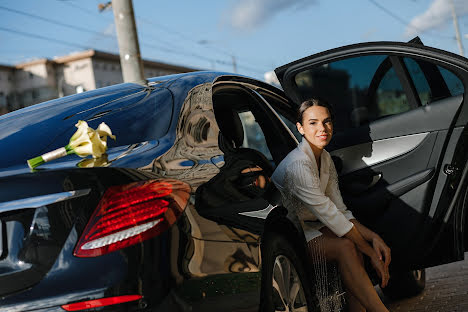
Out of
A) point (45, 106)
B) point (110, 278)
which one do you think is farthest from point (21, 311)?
point (45, 106)

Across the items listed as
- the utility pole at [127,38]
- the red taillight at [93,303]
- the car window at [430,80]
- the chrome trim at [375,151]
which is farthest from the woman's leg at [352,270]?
the utility pole at [127,38]

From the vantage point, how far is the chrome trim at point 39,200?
6.61ft

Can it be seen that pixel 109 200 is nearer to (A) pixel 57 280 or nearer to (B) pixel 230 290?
(A) pixel 57 280

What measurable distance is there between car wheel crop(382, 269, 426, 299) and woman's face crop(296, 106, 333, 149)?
1657mm

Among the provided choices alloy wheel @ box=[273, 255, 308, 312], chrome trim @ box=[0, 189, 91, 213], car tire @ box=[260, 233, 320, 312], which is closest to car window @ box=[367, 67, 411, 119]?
car tire @ box=[260, 233, 320, 312]

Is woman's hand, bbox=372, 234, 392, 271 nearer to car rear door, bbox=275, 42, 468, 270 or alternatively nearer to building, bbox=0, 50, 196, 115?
car rear door, bbox=275, 42, 468, 270

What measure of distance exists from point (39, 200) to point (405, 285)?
3.62 m

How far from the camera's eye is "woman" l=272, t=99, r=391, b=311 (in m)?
3.51

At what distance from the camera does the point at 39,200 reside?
6.62 ft

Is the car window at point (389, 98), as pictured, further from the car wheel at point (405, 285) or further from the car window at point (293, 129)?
the car wheel at point (405, 285)

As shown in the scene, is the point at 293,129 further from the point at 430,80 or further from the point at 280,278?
the point at 280,278

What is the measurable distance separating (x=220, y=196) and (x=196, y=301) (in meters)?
0.52

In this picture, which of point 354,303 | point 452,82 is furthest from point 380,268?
point 452,82

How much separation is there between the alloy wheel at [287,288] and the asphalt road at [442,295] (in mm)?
1643
